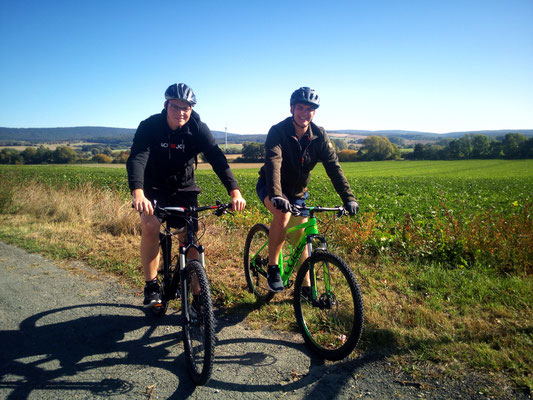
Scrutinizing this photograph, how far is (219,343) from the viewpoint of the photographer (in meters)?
2.99

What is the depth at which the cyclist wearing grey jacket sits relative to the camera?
3217 millimetres

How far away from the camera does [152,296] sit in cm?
323

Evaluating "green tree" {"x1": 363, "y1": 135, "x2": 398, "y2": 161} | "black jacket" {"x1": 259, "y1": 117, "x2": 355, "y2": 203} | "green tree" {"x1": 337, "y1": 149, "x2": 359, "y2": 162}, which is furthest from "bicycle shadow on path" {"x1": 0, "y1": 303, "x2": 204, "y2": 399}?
"green tree" {"x1": 363, "y1": 135, "x2": 398, "y2": 161}

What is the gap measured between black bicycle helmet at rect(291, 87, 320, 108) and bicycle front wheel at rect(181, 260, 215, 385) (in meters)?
1.82

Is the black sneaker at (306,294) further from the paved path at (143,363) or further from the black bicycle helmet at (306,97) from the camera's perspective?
the black bicycle helmet at (306,97)

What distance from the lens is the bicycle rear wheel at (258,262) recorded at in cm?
391

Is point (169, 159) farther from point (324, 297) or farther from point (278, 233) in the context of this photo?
point (324, 297)

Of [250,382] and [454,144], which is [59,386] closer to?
[250,382]

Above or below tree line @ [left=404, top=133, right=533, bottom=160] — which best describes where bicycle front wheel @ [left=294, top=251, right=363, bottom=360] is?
below

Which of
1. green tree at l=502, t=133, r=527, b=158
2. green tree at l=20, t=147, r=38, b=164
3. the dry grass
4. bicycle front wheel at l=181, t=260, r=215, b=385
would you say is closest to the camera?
bicycle front wheel at l=181, t=260, r=215, b=385

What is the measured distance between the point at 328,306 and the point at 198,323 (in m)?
1.12

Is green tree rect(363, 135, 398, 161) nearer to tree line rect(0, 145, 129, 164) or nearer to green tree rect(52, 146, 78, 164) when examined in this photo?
tree line rect(0, 145, 129, 164)

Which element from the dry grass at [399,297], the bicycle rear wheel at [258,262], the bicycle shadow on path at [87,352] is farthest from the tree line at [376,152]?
the bicycle shadow on path at [87,352]

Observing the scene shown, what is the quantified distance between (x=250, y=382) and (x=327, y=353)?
26.4 inches
